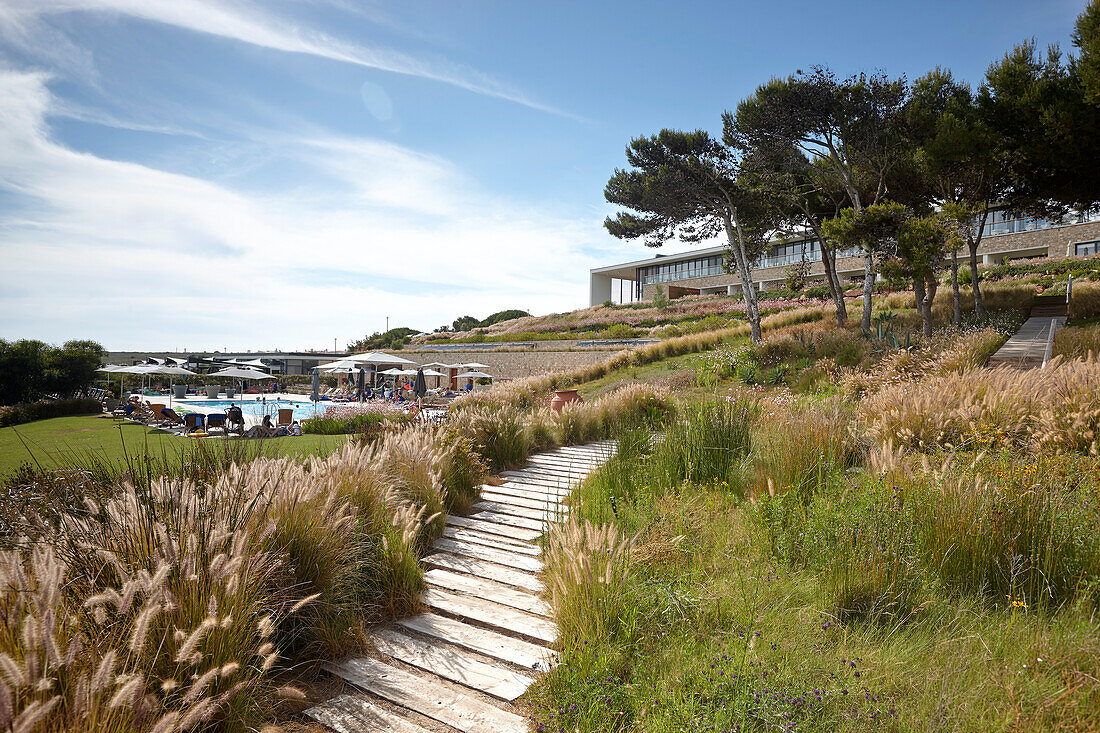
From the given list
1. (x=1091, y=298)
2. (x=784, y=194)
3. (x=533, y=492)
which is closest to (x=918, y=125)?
(x=784, y=194)

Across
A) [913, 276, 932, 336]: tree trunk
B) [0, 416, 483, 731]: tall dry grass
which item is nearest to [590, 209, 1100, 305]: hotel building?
[913, 276, 932, 336]: tree trunk

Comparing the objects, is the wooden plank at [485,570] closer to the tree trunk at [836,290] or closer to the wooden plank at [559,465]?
the wooden plank at [559,465]

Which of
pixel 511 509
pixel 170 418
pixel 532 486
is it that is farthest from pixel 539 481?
pixel 170 418

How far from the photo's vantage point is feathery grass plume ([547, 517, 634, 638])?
2.61 m

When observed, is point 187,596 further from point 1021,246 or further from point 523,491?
point 1021,246

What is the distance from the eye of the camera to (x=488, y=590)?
3514 mm

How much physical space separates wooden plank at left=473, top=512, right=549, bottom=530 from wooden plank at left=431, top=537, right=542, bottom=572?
0.57 meters

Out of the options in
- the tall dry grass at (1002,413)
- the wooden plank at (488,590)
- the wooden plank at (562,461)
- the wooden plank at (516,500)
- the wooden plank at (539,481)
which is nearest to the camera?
the wooden plank at (488,590)

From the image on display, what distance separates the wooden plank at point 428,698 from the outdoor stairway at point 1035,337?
314 inches

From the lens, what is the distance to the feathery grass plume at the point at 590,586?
2607 mm

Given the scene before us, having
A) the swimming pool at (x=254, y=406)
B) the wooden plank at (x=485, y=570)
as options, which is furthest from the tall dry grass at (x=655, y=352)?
the wooden plank at (x=485, y=570)

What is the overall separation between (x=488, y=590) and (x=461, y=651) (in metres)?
0.67

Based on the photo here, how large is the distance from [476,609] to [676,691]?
5.03 feet

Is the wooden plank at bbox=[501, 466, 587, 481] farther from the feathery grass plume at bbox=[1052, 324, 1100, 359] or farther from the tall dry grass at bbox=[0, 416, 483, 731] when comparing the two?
the feathery grass plume at bbox=[1052, 324, 1100, 359]
